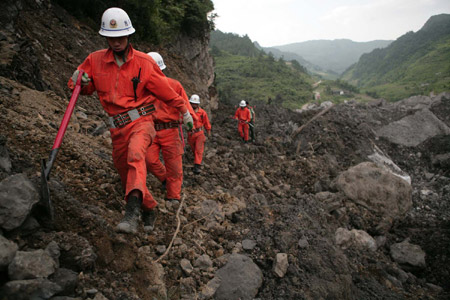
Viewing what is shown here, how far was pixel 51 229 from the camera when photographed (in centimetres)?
204

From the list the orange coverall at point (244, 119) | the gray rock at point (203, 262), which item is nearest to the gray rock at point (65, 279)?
the gray rock at point (203, 262)

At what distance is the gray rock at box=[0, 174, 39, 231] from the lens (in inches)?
67.7

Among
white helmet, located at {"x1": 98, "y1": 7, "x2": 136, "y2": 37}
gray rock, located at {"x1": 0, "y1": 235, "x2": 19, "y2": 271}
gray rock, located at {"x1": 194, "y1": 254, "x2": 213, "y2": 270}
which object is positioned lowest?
gray rock, located at {"x1": 194, "y1": 254, "x2": 213, "y2": 270}

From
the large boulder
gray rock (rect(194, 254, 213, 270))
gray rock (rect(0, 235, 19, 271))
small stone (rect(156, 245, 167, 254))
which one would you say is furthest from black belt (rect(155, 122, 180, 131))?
the large boulder

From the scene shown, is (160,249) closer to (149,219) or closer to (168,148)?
(149,219)

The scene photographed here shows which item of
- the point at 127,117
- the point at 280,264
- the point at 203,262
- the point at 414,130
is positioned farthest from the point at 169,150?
the point at 414,130

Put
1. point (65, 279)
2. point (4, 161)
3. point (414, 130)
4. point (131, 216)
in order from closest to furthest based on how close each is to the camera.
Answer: point (65, 279), point (4, 161), point (131, 216), point (414, 130)

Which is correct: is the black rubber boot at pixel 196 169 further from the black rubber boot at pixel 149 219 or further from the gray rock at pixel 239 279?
the gray rock at pixel 239 279

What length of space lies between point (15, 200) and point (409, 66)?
286 feet

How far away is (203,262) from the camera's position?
112 inches

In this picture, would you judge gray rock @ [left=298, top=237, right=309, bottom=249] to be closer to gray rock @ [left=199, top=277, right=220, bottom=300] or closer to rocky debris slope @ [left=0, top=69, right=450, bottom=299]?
rocky debris slope @ [left=0, top=69, right=450, bottom=299]

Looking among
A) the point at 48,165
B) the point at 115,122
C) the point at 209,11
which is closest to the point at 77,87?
the point at 115,122

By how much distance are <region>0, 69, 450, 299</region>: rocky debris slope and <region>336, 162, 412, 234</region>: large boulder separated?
2cm

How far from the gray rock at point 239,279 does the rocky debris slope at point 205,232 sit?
1cm
